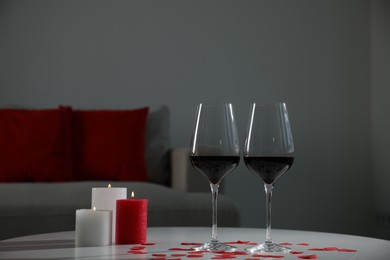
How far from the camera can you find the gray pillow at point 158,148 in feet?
11.8

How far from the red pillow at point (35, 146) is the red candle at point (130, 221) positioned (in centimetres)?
202

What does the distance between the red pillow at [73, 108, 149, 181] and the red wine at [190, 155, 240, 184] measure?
2127 millimetres

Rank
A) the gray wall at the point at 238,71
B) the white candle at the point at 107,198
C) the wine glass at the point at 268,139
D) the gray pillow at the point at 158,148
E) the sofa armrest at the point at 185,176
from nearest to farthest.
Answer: the wine glass at the point at 268,139
the white candle at the point at 107,198
the sofa armrest at the point at 185,176
the gray pillow at the point at 158,148
the gray wall at the point at 238,71

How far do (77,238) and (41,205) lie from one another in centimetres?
154

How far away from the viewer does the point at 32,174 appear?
3.28 m

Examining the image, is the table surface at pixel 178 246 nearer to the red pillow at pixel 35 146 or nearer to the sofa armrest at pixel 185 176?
the sofa armrest at pixel 185 176

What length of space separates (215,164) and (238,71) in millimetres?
3123

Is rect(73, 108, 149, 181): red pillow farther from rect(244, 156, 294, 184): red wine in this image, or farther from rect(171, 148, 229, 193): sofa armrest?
rect(244, 156, 294, 184): red wine

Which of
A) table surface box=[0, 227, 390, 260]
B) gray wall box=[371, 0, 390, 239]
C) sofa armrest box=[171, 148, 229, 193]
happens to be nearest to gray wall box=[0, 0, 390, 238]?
gray wall box=[371, 0, 390, 239]

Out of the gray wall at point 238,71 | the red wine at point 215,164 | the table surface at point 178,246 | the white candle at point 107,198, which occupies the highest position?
the gray wall at point 238,71

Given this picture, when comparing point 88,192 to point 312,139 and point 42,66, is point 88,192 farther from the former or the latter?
point 312,139

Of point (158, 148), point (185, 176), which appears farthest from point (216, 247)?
point (158, 148)

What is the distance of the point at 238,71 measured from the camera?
14.4 feet

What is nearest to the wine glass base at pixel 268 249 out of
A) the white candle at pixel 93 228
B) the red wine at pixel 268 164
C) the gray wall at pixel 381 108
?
the red wine at pixel 268 164
